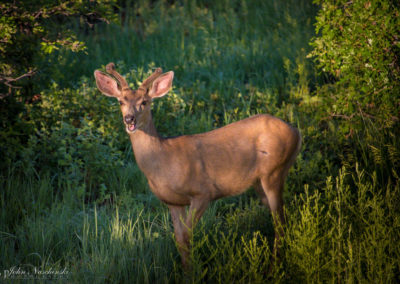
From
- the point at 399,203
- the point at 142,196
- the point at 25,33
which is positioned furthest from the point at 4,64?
the point at 399,203

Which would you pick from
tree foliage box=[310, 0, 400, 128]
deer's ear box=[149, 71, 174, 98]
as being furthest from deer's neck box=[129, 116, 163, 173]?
tree foliage box=[310, 0, 400, 128]

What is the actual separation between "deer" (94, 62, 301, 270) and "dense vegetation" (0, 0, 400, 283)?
0.28m

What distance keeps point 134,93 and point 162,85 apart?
16.0 inches

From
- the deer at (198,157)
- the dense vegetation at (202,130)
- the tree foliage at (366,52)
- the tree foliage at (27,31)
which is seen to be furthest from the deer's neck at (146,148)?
the tree foliage at (366,52)

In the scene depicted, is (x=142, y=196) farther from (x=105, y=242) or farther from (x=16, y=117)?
(x=16, y=117)

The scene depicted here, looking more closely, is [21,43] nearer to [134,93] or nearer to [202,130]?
[134,93]

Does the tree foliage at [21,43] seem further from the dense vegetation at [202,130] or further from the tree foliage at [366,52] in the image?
the tree foliage at [366,52]

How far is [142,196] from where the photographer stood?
6176 millimetres

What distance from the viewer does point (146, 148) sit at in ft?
16.0

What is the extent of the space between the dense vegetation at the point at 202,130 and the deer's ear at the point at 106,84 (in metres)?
0.70

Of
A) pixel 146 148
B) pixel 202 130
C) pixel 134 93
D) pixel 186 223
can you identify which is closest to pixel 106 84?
pixel 134 93

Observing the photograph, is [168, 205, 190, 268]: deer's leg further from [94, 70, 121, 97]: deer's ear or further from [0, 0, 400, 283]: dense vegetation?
[94, 70, 121, 97]: deer's ear

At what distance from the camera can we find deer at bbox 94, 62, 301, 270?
4828 millimetres

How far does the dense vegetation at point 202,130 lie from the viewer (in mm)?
4270
